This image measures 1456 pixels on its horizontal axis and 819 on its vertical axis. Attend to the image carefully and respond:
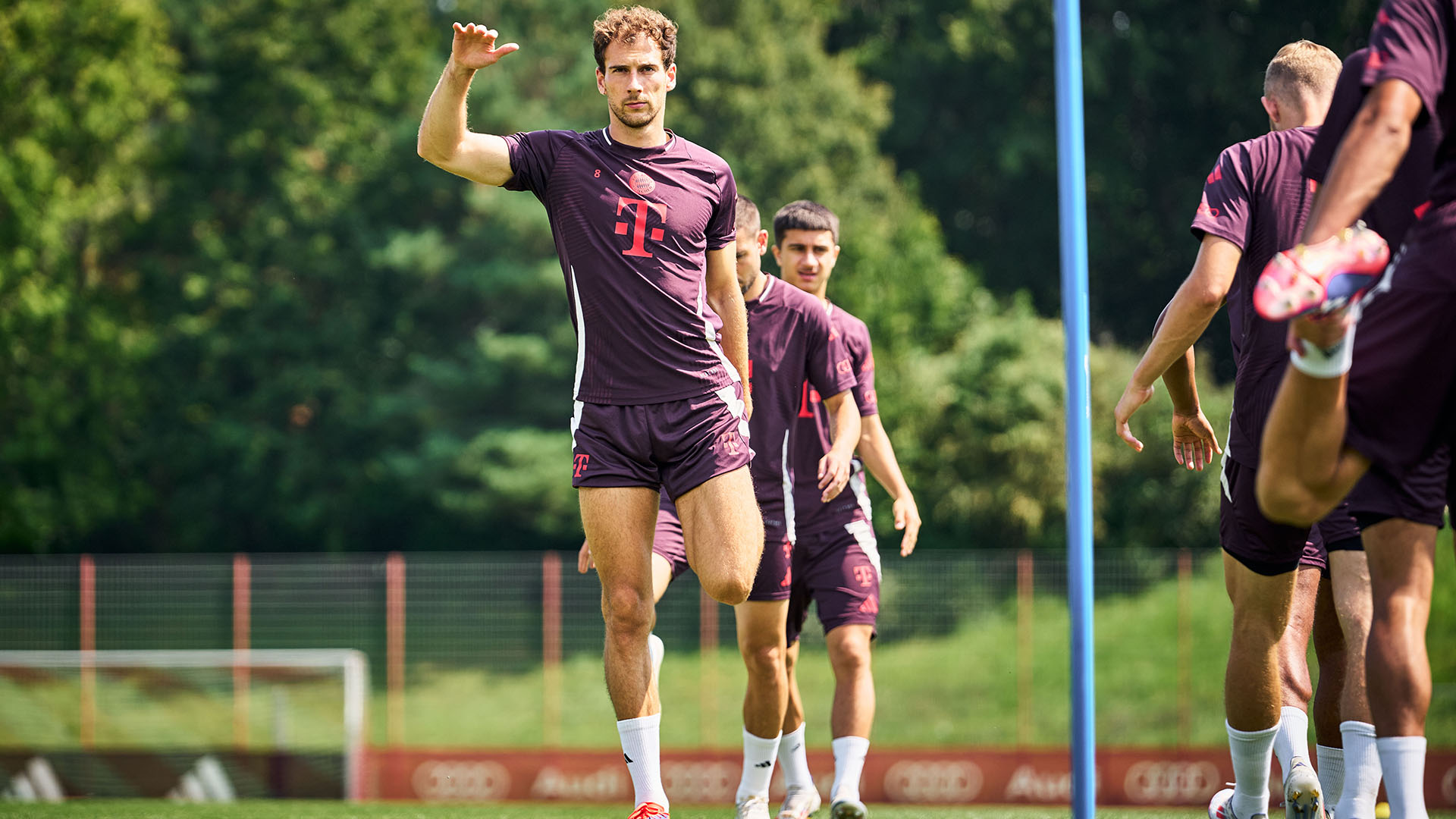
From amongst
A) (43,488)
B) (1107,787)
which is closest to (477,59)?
(1107,787)

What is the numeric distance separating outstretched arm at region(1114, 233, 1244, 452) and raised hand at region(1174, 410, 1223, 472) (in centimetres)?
52

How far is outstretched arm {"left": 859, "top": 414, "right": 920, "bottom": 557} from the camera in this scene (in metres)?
6.59

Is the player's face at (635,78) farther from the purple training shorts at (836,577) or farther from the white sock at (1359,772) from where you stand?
the white sock at (1359,772)

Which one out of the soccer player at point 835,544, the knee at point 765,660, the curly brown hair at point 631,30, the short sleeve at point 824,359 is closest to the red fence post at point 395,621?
the soccer player at point 835,544

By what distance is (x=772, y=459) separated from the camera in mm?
6352

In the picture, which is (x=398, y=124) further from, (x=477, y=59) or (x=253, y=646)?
(x=477, y=59)

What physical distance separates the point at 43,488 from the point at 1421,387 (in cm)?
3080

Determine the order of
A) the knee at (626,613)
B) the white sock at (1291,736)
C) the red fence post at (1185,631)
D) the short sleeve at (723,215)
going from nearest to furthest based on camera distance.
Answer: the knee at (626,613), the white sock at (1291,736), the short sleeve at (723,215), the red fence post at (1185,631)

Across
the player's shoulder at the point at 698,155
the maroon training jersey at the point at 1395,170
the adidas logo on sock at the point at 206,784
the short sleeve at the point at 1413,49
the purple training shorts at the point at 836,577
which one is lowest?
the adidas logo on sock at the point at 206,784

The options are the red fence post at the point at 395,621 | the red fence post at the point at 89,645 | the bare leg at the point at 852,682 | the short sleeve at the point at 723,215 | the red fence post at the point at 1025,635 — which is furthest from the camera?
the red fence post at the point at 395,621

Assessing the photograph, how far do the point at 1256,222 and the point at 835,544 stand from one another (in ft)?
8.59

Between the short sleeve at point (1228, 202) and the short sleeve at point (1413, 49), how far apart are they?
116 centimetres

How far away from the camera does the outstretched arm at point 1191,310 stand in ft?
14.3

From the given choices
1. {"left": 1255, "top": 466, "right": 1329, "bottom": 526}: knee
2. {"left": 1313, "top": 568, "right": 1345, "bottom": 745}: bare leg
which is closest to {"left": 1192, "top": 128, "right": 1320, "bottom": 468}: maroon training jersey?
{"left": 1313, "top": 568, "right": 1345, "bottom": 745}: bare leg
